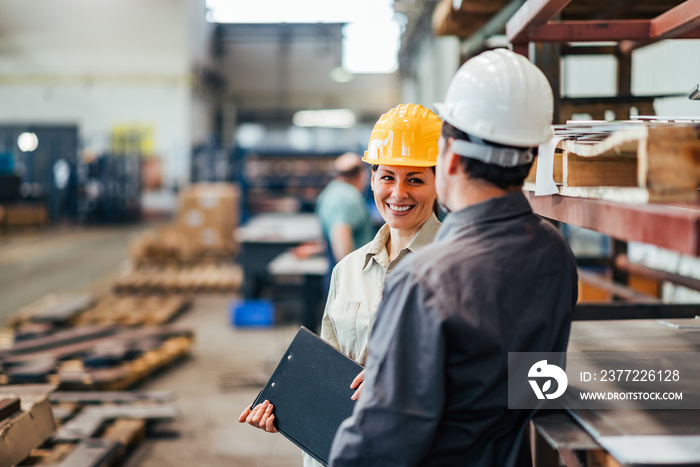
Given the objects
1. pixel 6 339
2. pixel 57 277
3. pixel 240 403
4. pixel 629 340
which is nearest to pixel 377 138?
pixel 629 340

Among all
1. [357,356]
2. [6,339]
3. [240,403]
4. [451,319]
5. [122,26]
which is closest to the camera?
[451,319]

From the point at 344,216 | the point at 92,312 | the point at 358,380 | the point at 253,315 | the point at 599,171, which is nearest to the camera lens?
the point at 599,171

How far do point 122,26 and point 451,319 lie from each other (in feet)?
67.3

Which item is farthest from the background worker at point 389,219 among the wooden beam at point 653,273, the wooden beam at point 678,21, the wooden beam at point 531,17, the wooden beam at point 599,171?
the wooden beam at point 653,273

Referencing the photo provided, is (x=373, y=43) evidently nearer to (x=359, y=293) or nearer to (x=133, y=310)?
(x=133, y=310)

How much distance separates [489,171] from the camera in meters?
1.41

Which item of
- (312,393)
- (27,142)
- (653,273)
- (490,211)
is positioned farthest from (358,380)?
(27,142)

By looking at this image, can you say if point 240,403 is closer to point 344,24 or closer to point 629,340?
point 629,340

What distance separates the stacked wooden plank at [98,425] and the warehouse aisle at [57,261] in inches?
146

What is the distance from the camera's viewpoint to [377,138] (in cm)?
211

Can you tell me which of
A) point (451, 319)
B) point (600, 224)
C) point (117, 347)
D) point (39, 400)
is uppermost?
point (600, 224)

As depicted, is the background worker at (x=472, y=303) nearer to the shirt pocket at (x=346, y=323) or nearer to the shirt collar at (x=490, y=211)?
the shirt collar at (x=490, y=211)

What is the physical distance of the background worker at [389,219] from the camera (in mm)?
2021

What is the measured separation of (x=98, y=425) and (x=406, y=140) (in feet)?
11.1
